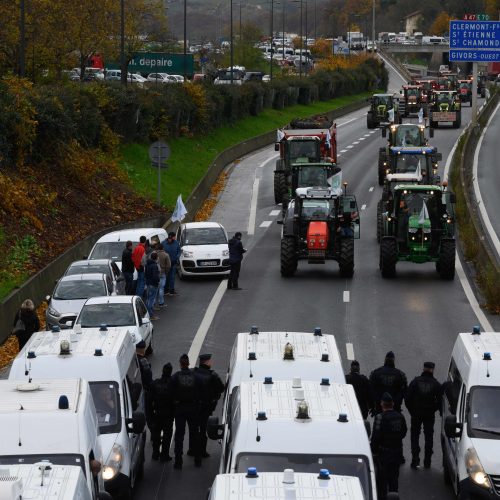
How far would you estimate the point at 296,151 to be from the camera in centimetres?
4719

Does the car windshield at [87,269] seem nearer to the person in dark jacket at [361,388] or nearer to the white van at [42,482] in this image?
the person in dark jacket at [361,388]

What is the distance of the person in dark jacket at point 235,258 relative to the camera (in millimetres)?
31328

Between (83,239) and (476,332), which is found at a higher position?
(476,332)

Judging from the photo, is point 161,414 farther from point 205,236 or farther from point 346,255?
point 205,236

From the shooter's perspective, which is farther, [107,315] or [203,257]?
[203,257]

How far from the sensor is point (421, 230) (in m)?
32.3

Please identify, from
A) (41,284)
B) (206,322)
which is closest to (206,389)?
(206,322)

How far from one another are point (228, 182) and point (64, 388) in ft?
139

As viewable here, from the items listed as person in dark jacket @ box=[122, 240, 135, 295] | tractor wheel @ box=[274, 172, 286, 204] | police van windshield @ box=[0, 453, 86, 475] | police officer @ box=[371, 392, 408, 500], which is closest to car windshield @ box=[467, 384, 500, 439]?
police officer @ box=[371, 392, 408, 500]

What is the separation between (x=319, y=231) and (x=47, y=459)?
21111 mm

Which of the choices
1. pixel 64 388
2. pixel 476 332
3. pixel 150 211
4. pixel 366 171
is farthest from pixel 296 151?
pixel 64 388

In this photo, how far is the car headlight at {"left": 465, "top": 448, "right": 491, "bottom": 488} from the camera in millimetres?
14016

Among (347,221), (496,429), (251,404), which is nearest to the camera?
(251,404)

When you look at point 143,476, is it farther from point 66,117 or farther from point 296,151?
point 296,151
